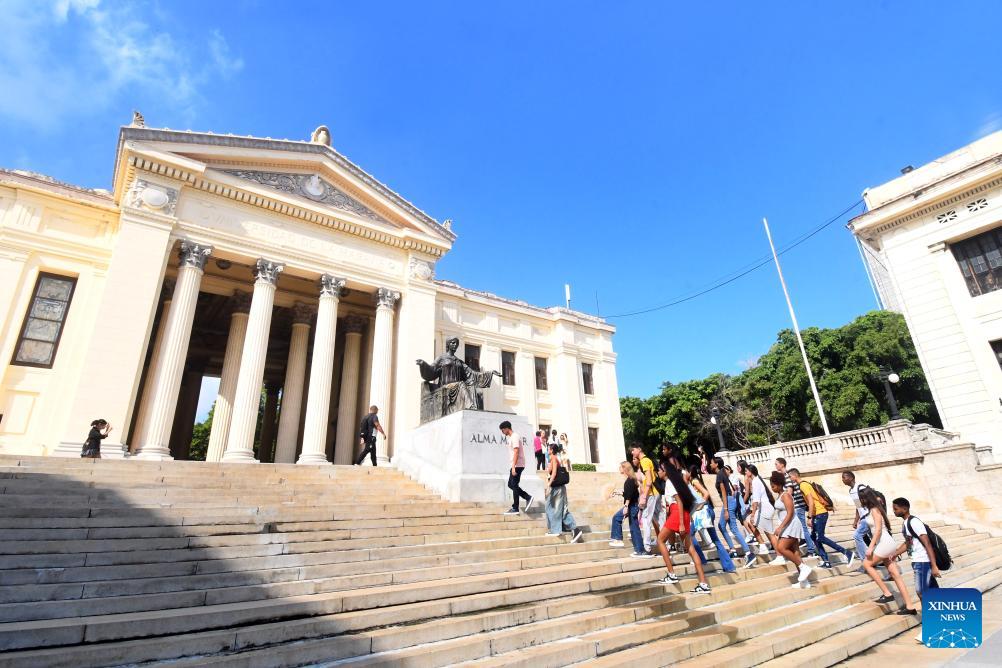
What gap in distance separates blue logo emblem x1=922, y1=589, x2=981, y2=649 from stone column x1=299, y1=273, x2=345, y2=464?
50.6 ft

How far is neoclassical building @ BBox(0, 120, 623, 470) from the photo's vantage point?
14680 mm

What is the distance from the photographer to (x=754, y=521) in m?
8.16

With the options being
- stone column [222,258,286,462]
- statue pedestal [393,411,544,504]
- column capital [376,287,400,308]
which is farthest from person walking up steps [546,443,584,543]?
column capital [376,287,400,308]

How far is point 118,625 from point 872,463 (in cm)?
1866

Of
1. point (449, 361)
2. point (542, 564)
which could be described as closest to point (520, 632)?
point (542, 564)

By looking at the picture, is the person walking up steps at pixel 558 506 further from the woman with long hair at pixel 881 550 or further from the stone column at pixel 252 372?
the stone column at pixel 252 372

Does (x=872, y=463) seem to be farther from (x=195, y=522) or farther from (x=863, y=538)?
(x=195, y=522)

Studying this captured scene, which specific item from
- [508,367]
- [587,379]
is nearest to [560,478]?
[508,367]

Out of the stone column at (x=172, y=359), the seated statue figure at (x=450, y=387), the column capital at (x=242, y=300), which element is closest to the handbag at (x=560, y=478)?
the seated statue figure at (x=450, y=387)

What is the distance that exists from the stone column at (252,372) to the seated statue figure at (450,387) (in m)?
6.20

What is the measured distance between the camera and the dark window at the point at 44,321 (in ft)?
49.4

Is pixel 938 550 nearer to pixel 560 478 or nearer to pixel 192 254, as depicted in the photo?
pixel 560 478

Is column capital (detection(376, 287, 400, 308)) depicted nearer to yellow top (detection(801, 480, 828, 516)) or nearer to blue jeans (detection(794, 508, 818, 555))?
yellow top (detection(801, 480, 828, 516))

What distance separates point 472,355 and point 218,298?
39.0ft
